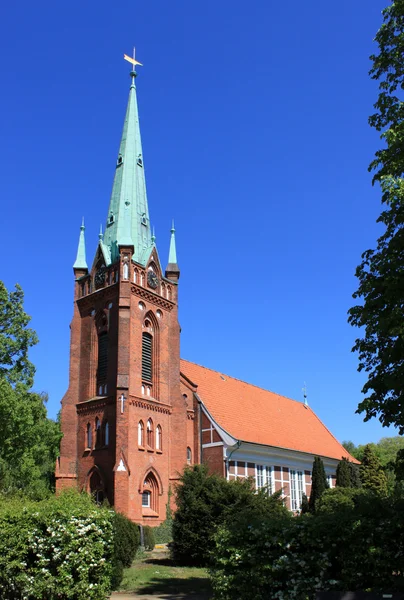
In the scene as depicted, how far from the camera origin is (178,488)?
79.2 ft

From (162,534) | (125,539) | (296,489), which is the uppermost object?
(296,489)

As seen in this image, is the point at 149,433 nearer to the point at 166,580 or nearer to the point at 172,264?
the point at 172,264

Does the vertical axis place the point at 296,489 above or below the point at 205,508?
below

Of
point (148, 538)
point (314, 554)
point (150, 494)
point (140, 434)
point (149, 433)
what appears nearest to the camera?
point (314, 554)

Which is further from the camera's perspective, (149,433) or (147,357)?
(147,357)

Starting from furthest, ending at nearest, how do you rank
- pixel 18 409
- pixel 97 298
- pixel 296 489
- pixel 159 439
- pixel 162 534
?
pixel 296 489
pixel 97 298
pixel 159 439
pixel 162 534
pixel 18 409

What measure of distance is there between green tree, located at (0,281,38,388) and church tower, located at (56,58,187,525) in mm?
5194

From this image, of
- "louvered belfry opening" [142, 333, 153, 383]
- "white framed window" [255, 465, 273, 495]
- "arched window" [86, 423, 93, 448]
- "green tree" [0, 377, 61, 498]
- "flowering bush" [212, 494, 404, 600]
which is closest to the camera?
"flowering bush" [212, 494, 404, 600]

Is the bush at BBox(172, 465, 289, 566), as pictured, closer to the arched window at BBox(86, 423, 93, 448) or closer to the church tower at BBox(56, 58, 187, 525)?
the church tower at BBox(56, 58, 187, 525)

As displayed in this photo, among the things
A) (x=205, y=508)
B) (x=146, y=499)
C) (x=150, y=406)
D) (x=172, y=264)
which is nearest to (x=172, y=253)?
(x=172, y=264)

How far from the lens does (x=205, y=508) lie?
22.3 meters

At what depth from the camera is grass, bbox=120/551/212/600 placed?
15743mm

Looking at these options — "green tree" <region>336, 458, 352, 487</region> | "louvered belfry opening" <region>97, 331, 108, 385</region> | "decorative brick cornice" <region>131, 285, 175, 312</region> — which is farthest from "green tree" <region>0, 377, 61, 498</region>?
"green tree" <region>336, 458, 352, 487</region>

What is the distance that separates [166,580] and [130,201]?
25.2 metres
